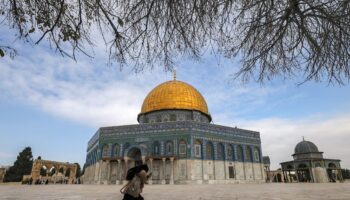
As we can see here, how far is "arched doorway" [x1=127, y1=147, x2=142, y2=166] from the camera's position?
2594cm

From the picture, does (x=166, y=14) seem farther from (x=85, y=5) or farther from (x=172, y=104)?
(x=172, y=104)

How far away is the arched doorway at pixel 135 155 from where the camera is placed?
85.1 feet

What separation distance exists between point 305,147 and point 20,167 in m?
42.2

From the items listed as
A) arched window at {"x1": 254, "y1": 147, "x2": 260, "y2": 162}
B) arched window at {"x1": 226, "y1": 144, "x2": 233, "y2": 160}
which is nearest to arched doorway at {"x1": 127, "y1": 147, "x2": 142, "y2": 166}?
arched window at {"x1": 226, "y1": 144, "x2": 233, "y2": 160}

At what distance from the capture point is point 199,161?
25000 millimetres

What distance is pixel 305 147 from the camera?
38.9 metres

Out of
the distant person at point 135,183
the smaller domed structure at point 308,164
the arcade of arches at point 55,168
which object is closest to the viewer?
the distant person at point 135,183

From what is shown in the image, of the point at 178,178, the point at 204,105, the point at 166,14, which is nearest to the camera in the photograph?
the point at 166,14

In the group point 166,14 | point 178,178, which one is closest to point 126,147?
point 178,178

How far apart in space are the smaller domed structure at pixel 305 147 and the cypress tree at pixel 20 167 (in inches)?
1579

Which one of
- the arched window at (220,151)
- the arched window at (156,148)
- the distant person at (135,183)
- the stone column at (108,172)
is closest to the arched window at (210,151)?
the arched window at (220,151)

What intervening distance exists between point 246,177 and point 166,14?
83.6 feet

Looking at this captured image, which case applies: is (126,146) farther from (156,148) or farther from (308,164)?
(308,164)

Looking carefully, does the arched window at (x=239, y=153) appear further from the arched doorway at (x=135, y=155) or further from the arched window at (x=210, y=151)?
the arched doorway at (x=135, y=155)
